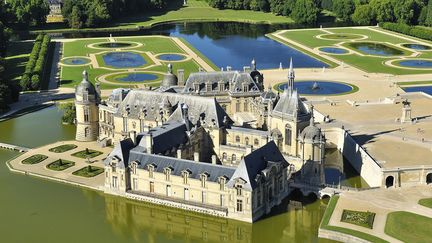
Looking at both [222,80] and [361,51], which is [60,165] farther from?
[361,51]

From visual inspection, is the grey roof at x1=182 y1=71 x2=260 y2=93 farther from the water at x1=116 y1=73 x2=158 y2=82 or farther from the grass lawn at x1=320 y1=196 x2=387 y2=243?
the water at x1=116 y1=73 x2=158 y2=82

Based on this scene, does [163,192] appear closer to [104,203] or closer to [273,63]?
[104,203]

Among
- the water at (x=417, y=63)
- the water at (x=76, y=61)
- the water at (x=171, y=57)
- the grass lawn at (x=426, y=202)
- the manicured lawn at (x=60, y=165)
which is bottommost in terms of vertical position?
the grass lawn at (x=426, y=202)

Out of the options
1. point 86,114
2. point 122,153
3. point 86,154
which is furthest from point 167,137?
point 86,114

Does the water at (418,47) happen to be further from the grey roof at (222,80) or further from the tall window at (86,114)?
the tall window at (86,114)

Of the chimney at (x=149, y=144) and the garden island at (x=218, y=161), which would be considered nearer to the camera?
the garden island at (x=218, y=161)

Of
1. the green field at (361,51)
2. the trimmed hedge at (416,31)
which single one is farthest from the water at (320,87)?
the trimmed hedge at (416,31)
